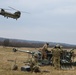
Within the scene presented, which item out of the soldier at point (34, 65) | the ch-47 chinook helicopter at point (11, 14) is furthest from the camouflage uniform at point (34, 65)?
the ch-47 chinook helicopter at point (11, 14)

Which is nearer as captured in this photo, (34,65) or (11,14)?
(34,65)

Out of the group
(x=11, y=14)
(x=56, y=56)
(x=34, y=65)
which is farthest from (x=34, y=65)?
(x=11, y=14)

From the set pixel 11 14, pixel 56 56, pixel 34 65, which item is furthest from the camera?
pixel 11 14

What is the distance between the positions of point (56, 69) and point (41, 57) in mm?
2550

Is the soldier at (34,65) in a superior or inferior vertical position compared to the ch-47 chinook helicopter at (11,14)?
inferior

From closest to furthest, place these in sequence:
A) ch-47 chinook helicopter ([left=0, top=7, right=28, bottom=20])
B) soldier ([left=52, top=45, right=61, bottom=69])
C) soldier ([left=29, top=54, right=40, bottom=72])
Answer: soldier ([left=29, top=54, right=40, bottom=72]) → soldier ([left=52, top=45, right=61, bottom=69]) → ch-47 chinook helicopter ([left=0, top=7, right=28, bottom=20])

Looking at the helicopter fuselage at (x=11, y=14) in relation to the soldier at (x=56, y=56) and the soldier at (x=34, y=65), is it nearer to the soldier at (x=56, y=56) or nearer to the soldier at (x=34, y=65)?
the soldier at (x=56, y=56)

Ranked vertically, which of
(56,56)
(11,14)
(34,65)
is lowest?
(34,65)

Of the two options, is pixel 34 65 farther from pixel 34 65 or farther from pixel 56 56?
pixel 56 56

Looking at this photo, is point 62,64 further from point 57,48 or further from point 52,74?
point 52,74

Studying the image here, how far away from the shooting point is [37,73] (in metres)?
24.6

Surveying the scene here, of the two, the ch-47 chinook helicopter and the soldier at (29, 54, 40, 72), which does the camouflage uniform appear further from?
the ch-47 chinook helicopter

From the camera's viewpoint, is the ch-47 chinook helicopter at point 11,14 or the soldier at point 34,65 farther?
the ch-47 chinook helicopter at point 11,14

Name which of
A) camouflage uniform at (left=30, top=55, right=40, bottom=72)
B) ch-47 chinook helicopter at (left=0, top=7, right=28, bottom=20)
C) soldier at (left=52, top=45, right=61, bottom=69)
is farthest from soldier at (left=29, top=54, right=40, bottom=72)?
ch-47 chinook helicopter at (left=0, top=7, right=28, bottom=20)
